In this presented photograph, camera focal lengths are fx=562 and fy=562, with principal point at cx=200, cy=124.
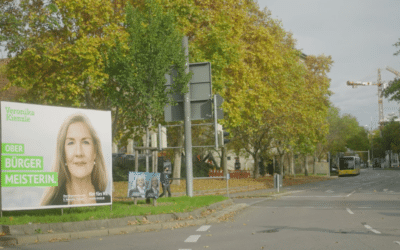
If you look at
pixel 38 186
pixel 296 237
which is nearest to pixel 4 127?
pixel 38 186

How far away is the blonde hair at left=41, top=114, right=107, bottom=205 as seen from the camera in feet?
43.3

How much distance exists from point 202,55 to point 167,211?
1545cm

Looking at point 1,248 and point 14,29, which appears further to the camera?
point 14,29

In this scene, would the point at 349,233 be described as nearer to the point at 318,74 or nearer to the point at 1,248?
the point at 1,248

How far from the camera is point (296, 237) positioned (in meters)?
10.8

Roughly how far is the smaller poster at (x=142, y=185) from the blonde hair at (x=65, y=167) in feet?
3.44

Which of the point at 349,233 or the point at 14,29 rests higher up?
the point at 14,29

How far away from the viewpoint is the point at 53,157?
13.3m

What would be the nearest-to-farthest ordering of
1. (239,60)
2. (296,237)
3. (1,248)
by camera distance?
(1,248) < (296,237) < (239,60)

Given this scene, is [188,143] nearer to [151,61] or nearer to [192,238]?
[151,61]

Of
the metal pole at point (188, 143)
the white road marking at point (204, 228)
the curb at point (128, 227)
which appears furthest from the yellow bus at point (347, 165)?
the white road marking at point (204, 228)

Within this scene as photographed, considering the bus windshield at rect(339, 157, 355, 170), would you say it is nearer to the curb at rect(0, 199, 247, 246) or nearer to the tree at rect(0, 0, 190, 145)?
the tree at rect(0, 0, 190, 145)

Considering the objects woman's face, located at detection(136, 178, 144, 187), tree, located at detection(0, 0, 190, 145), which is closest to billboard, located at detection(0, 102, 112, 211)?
woman's face, located at detection(136, 178, 144, 187)

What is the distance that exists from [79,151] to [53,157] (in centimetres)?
87
